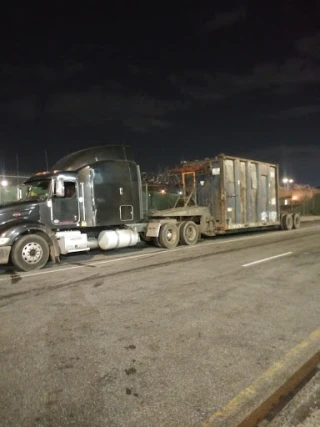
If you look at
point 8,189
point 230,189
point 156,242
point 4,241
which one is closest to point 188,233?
point 156,242

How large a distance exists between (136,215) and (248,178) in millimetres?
7213

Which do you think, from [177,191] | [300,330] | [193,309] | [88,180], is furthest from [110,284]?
[177,191]

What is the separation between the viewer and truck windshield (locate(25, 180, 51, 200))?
10.8 meters

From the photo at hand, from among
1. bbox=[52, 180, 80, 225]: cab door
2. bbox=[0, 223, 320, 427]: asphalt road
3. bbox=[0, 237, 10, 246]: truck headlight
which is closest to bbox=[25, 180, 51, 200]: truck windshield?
bbox=[52, 180, 80, 225]: cab door

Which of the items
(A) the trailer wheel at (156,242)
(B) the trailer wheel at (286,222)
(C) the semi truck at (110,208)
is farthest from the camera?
(B) the trailer wheel at (286,222)

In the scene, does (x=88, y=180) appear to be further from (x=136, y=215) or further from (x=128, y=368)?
(x=128, y=368)

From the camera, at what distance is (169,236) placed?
13781 millimetres

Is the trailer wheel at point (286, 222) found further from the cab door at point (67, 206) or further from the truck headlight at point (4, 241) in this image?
the truck headlight at point (4, 241)

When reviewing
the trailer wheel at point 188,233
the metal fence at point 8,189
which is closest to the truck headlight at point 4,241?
the metal fence at point 8,189

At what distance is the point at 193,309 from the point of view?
18.1ft

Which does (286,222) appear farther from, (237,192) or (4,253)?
(4,253)

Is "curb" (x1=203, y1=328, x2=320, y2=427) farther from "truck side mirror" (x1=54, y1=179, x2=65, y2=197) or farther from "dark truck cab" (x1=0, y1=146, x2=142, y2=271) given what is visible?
"truck side mirror" (x1=54, y1=179, x2=65, y2=197)

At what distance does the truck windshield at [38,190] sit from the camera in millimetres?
10789

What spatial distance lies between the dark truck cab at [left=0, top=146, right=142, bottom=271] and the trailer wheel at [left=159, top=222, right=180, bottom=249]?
3.70ft
